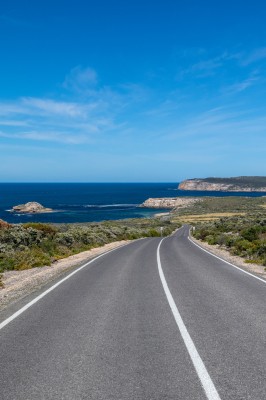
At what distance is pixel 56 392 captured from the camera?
452 centimetres

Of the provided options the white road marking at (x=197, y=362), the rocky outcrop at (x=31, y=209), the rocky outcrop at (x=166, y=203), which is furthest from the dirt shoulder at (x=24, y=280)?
the rocky outcrop at (x=166, y=203)

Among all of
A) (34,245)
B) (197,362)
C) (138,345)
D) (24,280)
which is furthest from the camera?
(34,245)

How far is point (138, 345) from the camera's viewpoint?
243 inches

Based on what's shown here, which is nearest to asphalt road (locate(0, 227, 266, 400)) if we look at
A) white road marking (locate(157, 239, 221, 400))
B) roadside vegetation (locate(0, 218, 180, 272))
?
white road marking (locate(157, 239, 221, 400))

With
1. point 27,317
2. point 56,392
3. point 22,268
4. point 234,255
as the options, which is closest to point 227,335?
point 56,392

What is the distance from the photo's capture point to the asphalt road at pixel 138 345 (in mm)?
4602

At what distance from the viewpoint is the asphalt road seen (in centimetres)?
460

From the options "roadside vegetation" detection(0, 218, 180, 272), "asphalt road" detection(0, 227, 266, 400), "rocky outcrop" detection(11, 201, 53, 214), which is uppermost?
"asphalt road" detection(0, 227, 266, 400)

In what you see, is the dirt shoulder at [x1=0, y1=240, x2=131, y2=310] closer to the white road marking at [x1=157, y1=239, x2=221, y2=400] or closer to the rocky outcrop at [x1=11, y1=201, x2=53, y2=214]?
the white road marking at [x1=157, y1=239, x2=221, y2=400]

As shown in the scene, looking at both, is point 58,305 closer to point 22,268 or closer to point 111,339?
point 111,339

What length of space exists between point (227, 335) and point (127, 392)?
2805 millimetres

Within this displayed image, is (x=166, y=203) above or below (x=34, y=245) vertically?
below

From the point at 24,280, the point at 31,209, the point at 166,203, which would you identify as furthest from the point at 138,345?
the point at 166,203

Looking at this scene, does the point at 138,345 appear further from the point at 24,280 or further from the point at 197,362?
the point at 24,280
